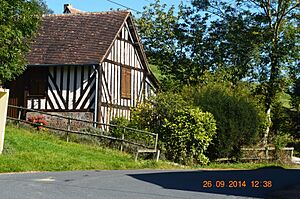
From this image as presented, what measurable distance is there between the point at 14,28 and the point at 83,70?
8611 mm

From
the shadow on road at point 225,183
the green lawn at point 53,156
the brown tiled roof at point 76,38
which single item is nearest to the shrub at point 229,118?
the green lawn at point 53,156

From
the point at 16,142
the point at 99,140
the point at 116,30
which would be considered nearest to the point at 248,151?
the point at 99,140

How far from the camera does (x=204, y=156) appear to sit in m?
23.2

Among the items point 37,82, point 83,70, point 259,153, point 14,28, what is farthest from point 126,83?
point 14,28

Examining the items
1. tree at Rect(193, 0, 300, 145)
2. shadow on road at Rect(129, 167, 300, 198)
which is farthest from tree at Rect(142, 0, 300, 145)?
shadow on road at Rect(129, 167, 300, 198)

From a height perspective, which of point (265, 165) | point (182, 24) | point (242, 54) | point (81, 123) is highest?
point (182, 24)

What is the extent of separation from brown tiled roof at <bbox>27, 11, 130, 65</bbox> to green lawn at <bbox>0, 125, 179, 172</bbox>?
5.13m

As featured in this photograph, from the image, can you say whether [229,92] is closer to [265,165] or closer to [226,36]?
[265,165]

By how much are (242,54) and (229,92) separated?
811cm

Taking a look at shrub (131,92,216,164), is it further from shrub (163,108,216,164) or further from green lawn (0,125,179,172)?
green lawn (0,125,179,172)

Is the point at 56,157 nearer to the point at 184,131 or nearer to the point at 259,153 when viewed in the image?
the point at 184,131

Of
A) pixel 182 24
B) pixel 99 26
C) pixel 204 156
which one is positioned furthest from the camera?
pixel 182 24

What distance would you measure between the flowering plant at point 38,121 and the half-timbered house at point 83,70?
1.48m

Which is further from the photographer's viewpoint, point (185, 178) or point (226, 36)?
point (226, 36)
